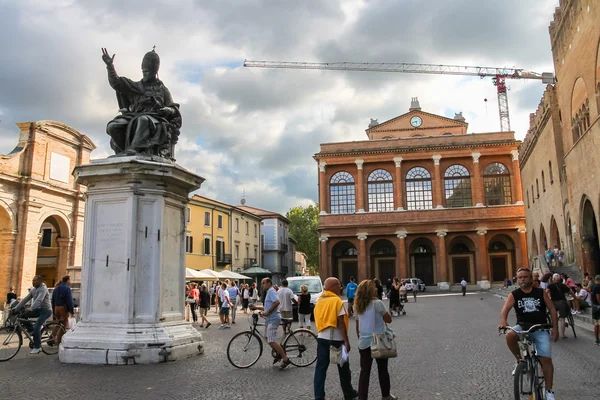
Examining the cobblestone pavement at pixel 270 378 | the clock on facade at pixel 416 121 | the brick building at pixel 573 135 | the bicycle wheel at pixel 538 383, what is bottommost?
the cobblestone pavement at pixel 270 378

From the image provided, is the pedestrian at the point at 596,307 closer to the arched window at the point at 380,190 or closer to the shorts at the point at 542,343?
the shorts at the point at 542,343

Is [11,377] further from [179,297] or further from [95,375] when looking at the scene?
[179,297]

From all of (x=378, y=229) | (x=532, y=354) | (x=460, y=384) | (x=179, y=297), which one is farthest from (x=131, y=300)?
(x=378, y=229)

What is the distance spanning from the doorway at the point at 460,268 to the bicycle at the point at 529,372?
4327 centimetres

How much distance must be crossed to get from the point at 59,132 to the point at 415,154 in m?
31.2

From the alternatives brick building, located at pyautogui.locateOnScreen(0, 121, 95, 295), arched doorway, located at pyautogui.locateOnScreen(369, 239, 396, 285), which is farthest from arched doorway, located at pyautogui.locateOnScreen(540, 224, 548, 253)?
brick building, located at pyautogui.locateOnScreen(0, 121, 95, 295)

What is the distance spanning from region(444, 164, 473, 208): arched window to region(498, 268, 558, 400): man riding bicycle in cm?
4265

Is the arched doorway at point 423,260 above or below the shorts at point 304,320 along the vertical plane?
above

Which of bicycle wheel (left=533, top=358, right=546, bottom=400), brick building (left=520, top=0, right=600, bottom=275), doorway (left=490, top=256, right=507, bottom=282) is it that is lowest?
bicycle wheel (left=533, top=358, right=546, bottom=400)

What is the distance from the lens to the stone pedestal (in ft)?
25.6

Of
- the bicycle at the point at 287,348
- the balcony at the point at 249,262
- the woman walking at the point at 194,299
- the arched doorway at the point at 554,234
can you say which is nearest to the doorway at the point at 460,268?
the arched doorway at the point at 554,234

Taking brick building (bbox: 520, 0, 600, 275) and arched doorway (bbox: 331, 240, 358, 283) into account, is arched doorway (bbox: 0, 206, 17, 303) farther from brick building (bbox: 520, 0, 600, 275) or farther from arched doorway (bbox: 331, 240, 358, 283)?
arched doorway (bbox: 331, 240, 358, 283)

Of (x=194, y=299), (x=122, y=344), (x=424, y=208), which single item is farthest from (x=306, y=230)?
(x=122, y=344)

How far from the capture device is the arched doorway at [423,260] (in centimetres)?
4741
